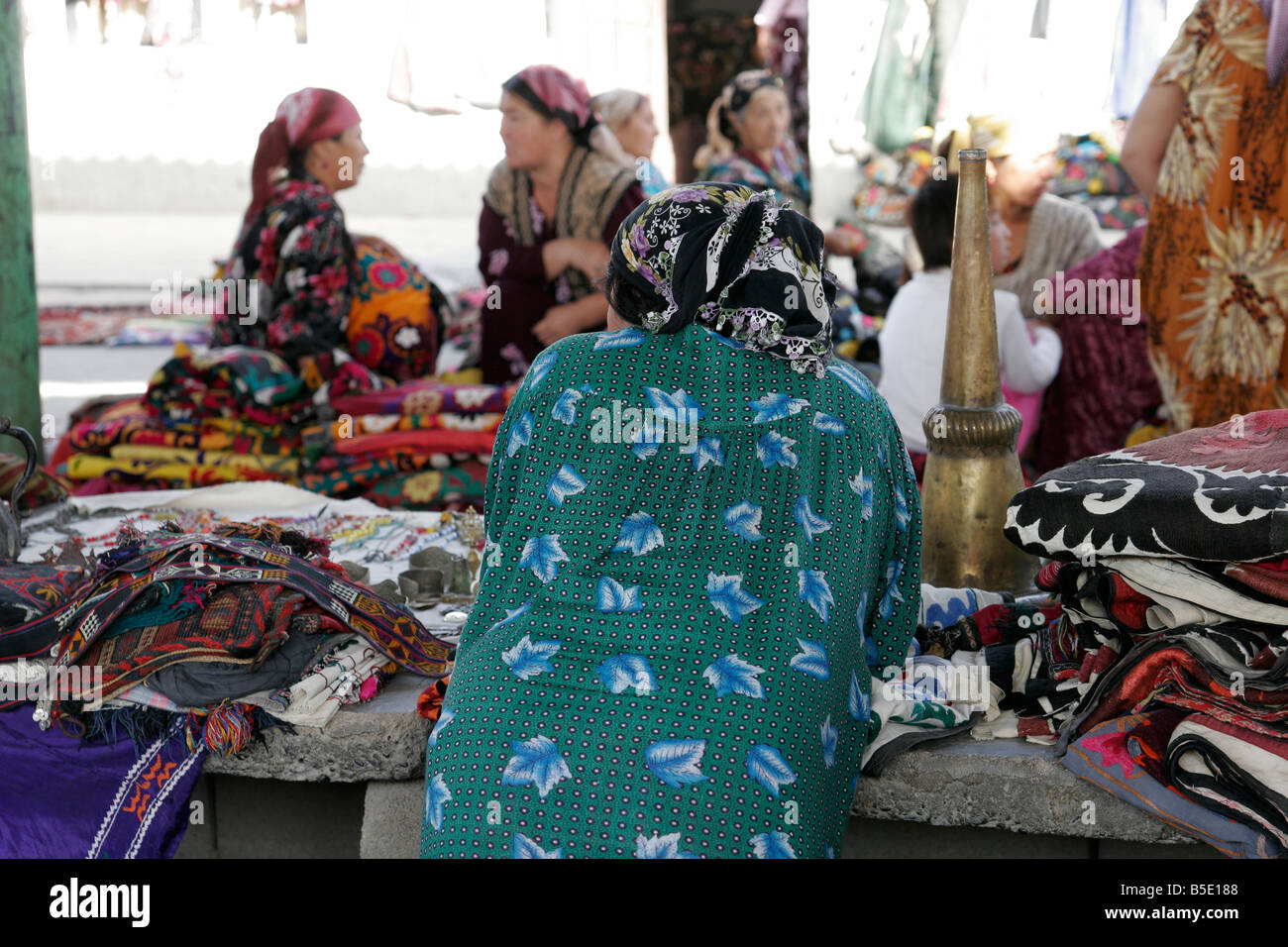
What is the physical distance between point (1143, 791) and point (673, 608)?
695 millimetres

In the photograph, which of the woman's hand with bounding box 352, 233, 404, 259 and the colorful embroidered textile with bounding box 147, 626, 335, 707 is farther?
the woman's hand with bounding box 352, 233, 404, 259

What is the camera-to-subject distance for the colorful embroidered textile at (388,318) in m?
4.64

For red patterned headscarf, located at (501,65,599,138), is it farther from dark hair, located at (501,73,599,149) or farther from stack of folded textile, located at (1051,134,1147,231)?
stack of folded textile, located at (1051,134,1147,231)

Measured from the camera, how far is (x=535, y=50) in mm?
9281

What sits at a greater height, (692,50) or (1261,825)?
(692,50)

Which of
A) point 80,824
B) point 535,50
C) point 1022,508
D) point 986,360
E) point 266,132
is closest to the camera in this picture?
point 1022,508

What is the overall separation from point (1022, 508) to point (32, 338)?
2887mm

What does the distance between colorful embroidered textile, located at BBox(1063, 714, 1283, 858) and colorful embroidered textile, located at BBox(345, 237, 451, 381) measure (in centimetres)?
311

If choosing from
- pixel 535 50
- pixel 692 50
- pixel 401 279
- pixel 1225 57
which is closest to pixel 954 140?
pixel 1225 57

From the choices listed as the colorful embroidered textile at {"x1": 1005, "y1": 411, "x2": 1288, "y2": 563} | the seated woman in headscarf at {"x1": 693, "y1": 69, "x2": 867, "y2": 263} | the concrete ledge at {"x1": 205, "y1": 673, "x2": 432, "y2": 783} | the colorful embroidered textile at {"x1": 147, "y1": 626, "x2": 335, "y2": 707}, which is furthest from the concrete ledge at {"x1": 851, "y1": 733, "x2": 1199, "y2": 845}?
the seated woman in headscarf at {"x1": 693, "y1": 69, "x2": 867, "y2": 263}

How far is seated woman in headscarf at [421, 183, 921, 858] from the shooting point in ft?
5.49

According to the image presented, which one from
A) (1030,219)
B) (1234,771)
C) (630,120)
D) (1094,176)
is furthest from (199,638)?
(1094,176)

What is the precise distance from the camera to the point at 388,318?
15.3 feet
